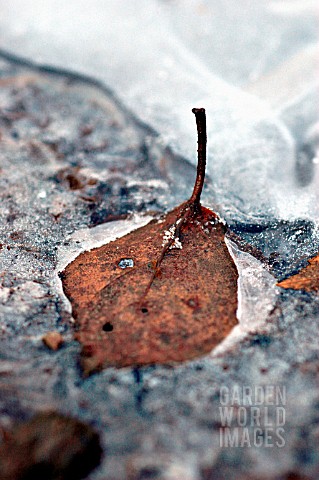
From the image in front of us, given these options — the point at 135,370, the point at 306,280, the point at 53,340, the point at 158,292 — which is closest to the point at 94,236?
the point at 158,292

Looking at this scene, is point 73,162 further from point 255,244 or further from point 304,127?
point 304,127

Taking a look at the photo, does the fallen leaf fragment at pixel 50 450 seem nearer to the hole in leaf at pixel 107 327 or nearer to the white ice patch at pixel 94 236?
the hole in leaf at pixel 107 327

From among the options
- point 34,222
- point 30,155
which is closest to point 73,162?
point 30,155

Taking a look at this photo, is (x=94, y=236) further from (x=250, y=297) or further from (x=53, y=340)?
(x=250, y=297)

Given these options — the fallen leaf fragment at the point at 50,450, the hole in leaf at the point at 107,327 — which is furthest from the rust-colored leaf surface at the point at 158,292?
the fallen leaf fragment at the point at 50,450

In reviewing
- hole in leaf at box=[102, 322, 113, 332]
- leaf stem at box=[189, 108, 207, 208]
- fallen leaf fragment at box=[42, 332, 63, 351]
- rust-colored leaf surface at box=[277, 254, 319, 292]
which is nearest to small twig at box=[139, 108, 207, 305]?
leaf stem at box=[189, 108, 207, 208]
